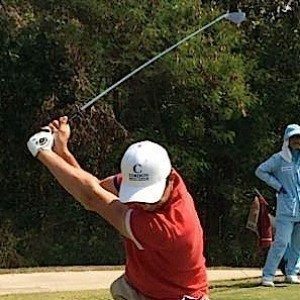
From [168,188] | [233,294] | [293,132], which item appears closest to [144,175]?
[168,188]

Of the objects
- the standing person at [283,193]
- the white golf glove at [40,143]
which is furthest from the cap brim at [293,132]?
the white golf glove at [40,143]

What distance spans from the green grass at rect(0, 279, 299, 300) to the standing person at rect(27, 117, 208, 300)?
4476 mm

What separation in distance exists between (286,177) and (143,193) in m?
5.80

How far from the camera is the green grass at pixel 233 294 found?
9.37m

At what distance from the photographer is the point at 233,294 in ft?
31.5

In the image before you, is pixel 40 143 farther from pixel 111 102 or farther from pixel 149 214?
pixel 111 102

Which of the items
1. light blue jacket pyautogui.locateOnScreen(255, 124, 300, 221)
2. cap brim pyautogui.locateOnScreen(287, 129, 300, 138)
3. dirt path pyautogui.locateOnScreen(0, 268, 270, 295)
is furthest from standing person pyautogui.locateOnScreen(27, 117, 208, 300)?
dirt path pyautogui.locateOnScreen(0, 268, 270, 295)

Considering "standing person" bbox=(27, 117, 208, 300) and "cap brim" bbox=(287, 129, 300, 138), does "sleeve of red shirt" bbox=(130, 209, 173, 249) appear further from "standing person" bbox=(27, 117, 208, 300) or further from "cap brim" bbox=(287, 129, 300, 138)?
"cap brim" bbox=(287, 129, 300, 138)

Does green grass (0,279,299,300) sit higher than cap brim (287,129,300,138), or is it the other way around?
cap brim (287,129,300,138)

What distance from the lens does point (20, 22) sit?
1728 centimetres

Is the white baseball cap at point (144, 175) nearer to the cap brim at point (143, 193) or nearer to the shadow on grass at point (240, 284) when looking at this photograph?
the cap brim at point (143, 193)

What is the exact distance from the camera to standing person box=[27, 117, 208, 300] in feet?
15.1

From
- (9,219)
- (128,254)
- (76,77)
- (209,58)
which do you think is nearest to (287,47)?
(209,58)

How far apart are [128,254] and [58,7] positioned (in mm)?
12661
